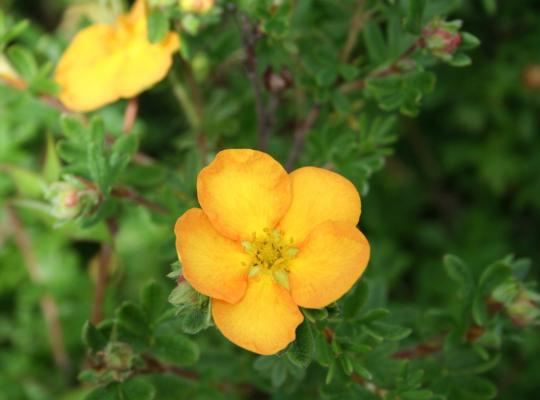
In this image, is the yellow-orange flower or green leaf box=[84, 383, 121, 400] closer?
green leaf box=[84, 383, 121, 400]

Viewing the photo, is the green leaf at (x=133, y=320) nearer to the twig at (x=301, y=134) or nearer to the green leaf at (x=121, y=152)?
the green leaf at (x=121, y=152)

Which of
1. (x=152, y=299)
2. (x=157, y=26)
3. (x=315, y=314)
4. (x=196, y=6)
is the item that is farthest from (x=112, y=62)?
(x=315, y=314)

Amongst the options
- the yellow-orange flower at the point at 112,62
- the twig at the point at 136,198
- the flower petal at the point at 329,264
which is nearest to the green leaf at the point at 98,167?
the twig at the point at 136,198

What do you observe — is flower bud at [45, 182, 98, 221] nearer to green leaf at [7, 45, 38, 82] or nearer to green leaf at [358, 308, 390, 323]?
green leaf at [7, 45, 38, 82]

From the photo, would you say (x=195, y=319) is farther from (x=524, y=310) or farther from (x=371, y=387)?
(x=524, y=310)

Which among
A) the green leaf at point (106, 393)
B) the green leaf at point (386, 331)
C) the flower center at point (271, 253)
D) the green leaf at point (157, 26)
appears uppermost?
the green leaf at point (157, 26)

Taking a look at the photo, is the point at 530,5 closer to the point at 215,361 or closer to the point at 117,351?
the point at 215,361

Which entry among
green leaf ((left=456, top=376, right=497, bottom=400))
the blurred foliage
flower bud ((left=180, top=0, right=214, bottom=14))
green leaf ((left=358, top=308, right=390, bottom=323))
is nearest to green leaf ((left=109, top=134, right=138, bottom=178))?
the blurred foliage
